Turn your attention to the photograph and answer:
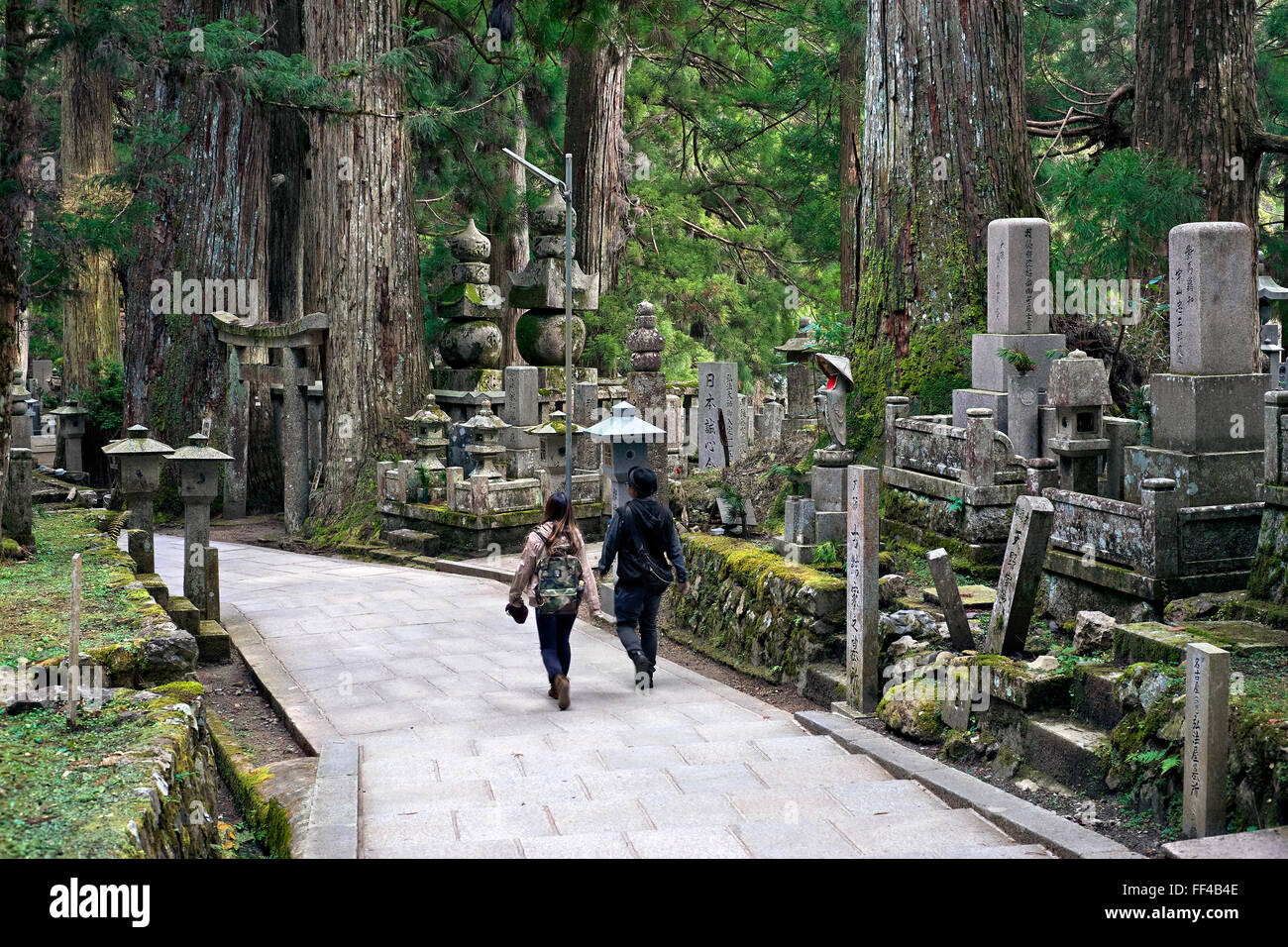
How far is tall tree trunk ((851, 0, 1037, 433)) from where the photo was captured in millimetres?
12359

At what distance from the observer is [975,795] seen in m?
6.27

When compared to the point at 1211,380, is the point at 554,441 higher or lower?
lower

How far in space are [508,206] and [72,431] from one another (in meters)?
9.14

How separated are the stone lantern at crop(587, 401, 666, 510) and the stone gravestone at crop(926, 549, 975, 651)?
4.64m

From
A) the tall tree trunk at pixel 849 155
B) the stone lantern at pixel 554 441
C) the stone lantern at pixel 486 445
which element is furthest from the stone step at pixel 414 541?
the tall tree trunk at pixel 849 155

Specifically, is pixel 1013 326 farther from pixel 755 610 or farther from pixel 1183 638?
pixel 1183 638

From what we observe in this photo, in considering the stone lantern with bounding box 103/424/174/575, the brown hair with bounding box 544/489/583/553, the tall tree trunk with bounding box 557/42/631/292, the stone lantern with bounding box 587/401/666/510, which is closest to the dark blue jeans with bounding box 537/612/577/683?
the brown hair with bounding box 544/489/583/553

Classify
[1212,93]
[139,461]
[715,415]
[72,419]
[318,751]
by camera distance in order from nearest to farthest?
1. [318,751]
2. [139,461]
3. [1212,93]
4. [715,415]
5. [72,419]

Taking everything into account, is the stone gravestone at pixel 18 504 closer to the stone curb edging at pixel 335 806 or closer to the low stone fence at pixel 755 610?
the stone curb edging at pixel 335 806

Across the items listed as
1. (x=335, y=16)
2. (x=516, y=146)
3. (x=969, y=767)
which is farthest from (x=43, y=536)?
(x=516, y=146)

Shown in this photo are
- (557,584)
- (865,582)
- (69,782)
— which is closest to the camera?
(69,782)

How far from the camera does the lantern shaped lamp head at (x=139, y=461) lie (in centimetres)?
1093

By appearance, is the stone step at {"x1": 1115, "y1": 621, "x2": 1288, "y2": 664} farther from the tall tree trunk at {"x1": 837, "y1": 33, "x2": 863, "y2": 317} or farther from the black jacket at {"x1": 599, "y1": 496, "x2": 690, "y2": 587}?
the tall tree trunk at {"x1": 837, "y1": 33, "x2": 863, "y2": 317}

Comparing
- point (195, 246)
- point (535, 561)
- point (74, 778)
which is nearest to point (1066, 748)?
point (535, 561)
